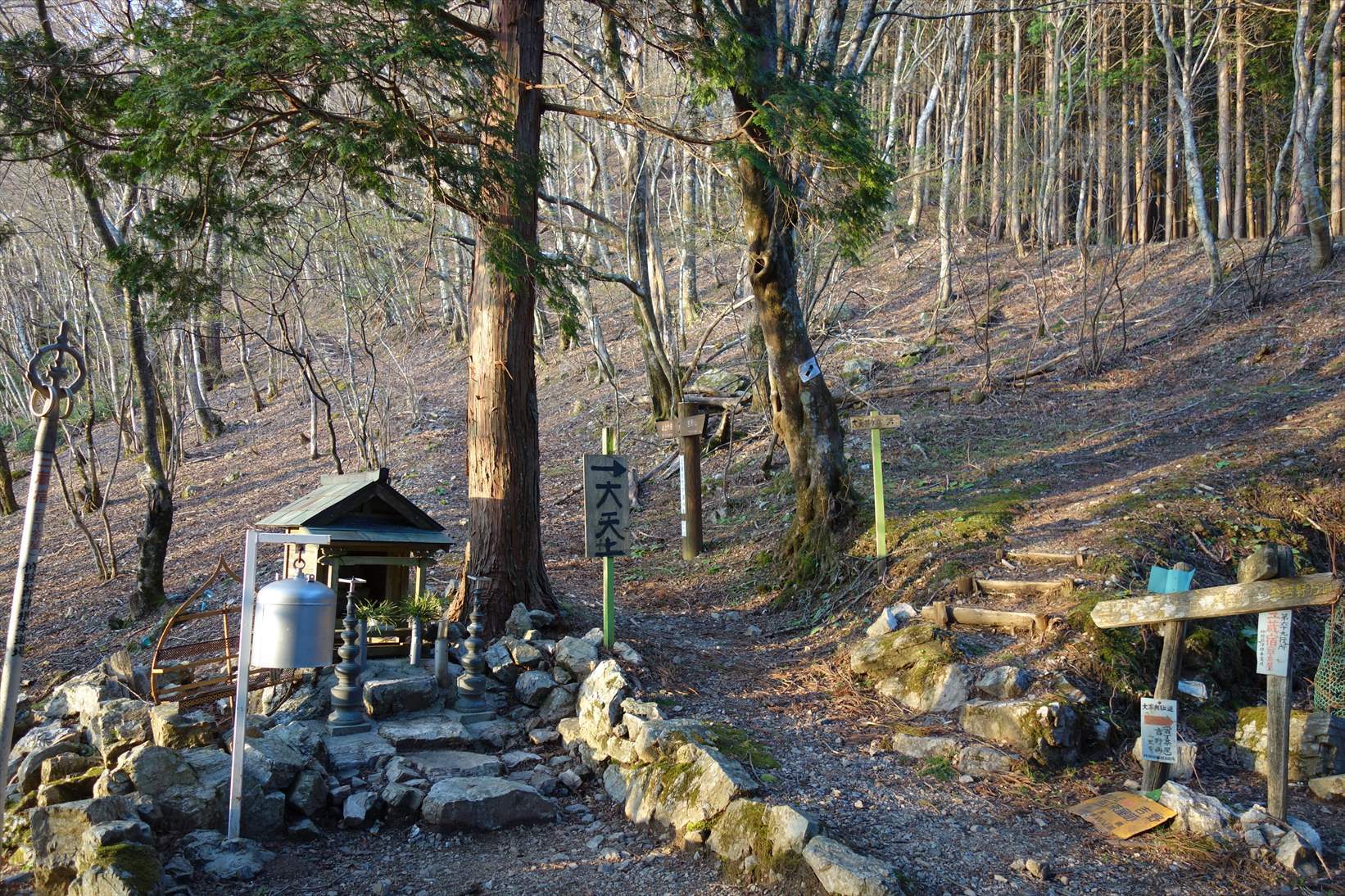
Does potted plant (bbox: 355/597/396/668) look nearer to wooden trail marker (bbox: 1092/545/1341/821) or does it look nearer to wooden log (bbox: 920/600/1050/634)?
wooden log (bbox: 920/600/1050/634)

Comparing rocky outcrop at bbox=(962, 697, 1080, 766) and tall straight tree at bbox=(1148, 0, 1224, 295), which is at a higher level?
tall straight tree at bbox=(1148, 0, 1224, 295)

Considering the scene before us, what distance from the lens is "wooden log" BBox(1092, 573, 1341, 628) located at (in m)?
4.29

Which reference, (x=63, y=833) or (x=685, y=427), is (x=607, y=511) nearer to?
(x=63, y=833)

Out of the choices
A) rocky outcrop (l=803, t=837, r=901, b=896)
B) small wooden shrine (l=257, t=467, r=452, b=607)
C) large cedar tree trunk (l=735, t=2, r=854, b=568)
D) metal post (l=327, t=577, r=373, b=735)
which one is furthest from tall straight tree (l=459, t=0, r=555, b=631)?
rocky outcrop (l=803, t=837, r=901, b=896)

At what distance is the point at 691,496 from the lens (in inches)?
461

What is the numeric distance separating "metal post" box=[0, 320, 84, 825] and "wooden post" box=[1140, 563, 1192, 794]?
5.69 meters

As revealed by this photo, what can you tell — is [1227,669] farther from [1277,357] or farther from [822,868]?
[1277,357]

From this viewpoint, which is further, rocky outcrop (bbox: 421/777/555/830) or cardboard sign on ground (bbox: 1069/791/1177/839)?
rocky outcrop (bbox: 421/777/555/830)

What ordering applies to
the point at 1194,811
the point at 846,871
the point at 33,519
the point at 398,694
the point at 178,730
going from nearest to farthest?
the point at 846,871 < the point at 33,519 < the point at 1194,811 < the point at 178,730 < the point at 398,694

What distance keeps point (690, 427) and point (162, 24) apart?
22.7 ft

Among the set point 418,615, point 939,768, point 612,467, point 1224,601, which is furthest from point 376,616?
point 1224,601

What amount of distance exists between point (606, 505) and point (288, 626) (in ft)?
9.59

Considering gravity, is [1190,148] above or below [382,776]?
above

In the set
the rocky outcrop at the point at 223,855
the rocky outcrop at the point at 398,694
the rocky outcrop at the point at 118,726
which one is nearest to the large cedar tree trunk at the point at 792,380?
the rocky outcrop at the point at 398,694
